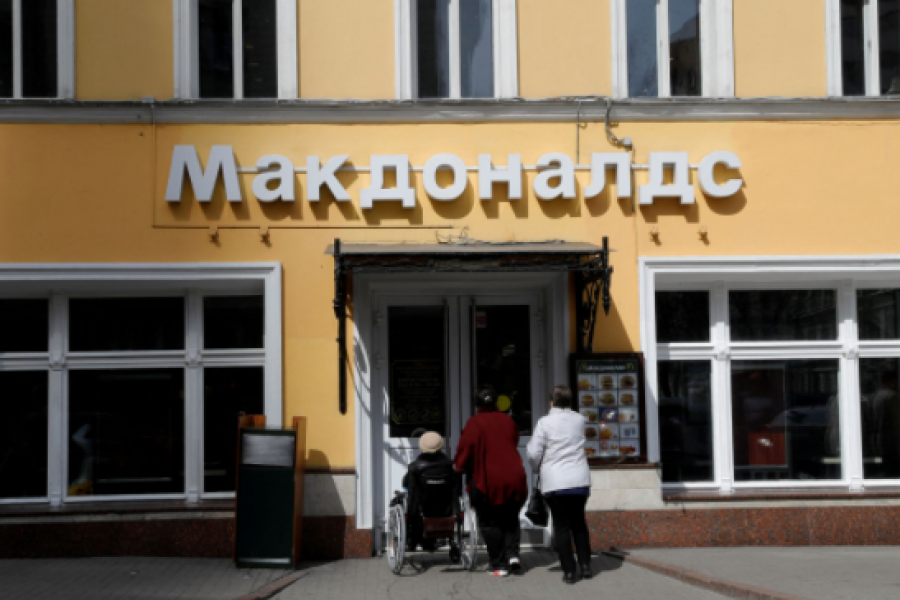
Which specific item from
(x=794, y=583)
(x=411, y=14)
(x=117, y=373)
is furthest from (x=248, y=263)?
(x=794, y=583)

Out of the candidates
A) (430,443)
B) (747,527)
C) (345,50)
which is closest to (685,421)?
(747,527)

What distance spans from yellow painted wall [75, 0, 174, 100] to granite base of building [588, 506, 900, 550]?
6439 millimetres

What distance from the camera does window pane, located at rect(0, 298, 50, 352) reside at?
1116cm

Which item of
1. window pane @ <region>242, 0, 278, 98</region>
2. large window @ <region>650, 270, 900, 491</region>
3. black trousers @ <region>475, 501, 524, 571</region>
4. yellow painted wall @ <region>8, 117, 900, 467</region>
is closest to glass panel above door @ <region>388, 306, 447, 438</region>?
yellow painted wall @ <region>8, 117, 900, 467</region>

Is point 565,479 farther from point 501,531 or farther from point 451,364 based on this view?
point 451,364

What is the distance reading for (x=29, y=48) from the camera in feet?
36.7

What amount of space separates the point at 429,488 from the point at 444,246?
2392 millimetres

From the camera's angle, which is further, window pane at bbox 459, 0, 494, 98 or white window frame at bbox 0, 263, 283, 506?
window pane at bbox 459, 0, 494, 98

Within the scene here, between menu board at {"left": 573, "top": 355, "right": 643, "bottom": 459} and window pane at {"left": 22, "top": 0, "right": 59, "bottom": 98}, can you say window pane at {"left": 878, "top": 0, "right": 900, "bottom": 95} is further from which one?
window pane at {"left": 22, "top": 0, "right": 59, "bottom": 98}

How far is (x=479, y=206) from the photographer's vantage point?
11.2 meters

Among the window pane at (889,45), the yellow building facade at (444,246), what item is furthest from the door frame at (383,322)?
the window pane at (889,45)

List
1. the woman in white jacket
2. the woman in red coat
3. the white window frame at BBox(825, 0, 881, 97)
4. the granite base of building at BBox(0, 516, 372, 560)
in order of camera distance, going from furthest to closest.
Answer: the white window frame at BBox(825, 0, 881, 97) < the granite base of building at BBox(0, 516, 372, 560) < the woman in red coat < the woman in white jacket

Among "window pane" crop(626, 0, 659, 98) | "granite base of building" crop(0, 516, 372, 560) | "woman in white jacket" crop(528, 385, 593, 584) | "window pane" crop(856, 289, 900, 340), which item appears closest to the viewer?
"woman in white jacket" crop(528, 385, 593, 584)

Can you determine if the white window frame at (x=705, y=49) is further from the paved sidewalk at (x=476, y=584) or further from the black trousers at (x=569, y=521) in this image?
the paved sidewalk at (x=476, y=584)
